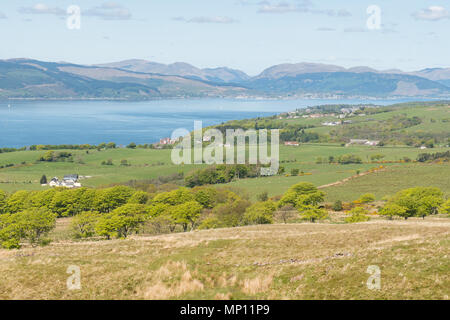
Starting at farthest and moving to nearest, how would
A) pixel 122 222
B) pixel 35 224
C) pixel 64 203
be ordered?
pixel 64 203 < pixel 122 222 < pixel 35 224

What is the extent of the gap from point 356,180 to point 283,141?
7941 cm

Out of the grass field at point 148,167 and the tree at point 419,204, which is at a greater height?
the tree at point 419,204

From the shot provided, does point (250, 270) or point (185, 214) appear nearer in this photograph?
point (250, 270)

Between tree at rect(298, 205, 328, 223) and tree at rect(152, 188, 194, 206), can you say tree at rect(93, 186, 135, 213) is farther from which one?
tree at rect(298, 205, 328, 223)

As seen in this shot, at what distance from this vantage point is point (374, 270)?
1620cm

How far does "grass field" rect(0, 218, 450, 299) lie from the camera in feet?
50.0

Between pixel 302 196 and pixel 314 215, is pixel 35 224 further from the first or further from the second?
pixel 302 196

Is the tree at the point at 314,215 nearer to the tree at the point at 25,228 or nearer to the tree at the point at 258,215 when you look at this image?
the tree at the point at 258,215

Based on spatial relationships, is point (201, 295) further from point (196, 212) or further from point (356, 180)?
point (356, 180)

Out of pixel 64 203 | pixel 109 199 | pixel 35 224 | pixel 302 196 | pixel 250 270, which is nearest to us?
pixel 250 270

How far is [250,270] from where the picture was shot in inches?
731

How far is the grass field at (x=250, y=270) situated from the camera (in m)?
15.2

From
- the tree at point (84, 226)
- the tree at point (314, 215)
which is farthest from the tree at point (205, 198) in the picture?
the tree at point (84, 226)

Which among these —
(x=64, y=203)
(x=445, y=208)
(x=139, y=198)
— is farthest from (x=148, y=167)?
(x=445, y=208)
